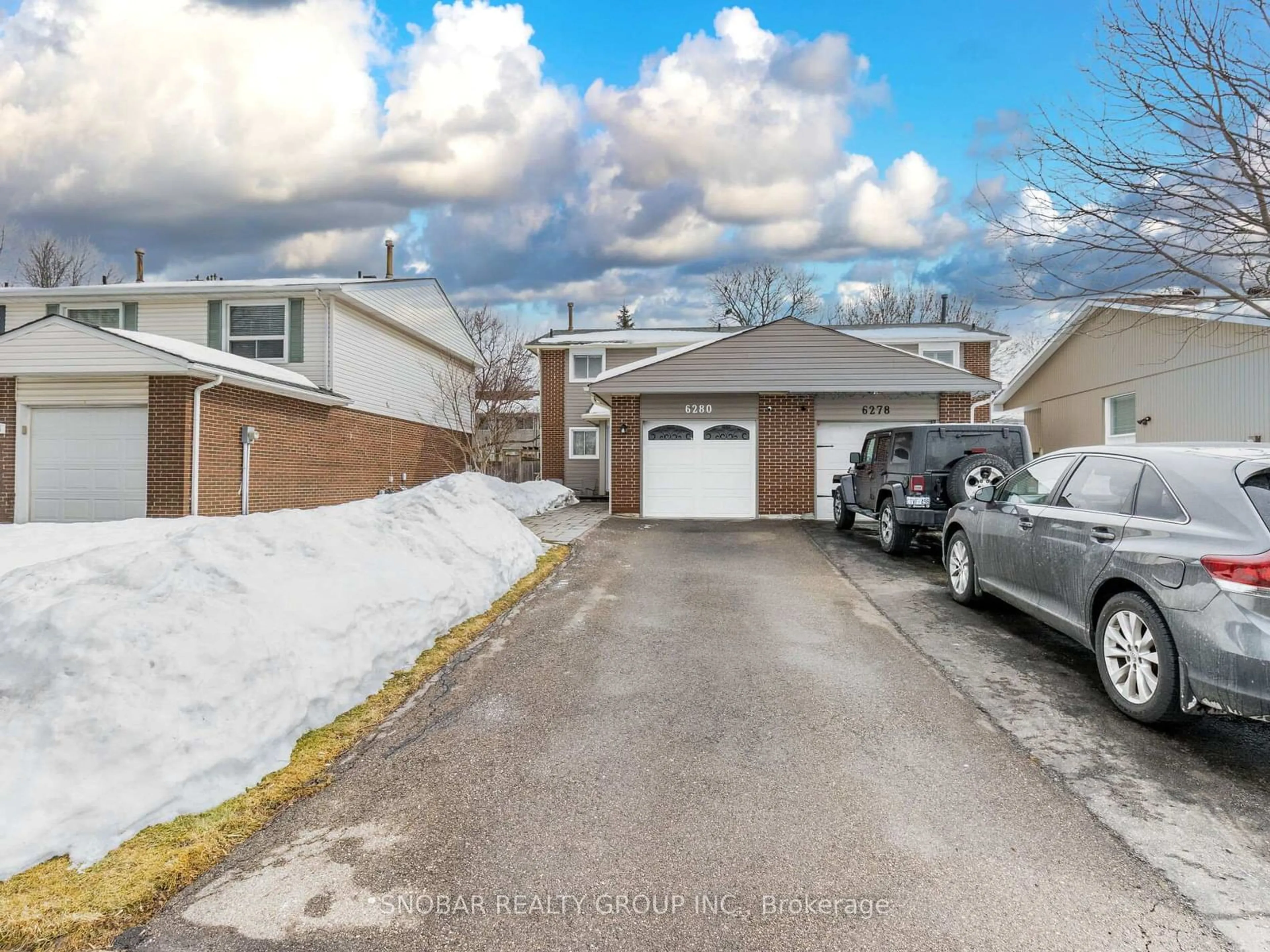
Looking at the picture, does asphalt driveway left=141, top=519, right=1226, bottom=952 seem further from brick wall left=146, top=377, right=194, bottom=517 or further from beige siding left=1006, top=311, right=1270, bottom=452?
brick wall left=146, top=377, right=194, bottom=517

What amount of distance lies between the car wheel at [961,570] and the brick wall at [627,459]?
28.5ft

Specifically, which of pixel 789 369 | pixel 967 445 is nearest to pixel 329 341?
pixel 789 369

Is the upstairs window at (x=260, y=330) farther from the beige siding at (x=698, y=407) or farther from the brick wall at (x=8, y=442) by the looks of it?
the beige siding at (x=698, y=407)

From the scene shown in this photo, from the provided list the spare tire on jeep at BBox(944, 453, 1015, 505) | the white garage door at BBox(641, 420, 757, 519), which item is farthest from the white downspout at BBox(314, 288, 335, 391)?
the spare tire on jeep at BBox(944, 453, 1015, 505)

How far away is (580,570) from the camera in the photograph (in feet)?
30.3

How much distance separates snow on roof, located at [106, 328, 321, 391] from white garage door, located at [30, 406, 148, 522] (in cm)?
131

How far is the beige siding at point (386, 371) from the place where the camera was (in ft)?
56.9

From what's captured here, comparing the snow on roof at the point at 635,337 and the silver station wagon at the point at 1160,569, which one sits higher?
the snow on roof at the point at 635,337

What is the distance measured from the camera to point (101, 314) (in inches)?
671

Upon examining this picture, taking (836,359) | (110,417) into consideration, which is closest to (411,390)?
(110,417)

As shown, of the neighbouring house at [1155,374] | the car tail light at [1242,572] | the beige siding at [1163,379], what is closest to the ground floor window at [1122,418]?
the neighbouring house at [1155,374]

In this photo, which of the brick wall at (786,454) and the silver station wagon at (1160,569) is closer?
the silver station wagon at (1160,569)

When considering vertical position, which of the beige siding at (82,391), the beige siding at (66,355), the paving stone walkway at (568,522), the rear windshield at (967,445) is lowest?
the paving stone walkway at (568,522)

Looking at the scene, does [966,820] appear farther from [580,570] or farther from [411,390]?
[411,390]
